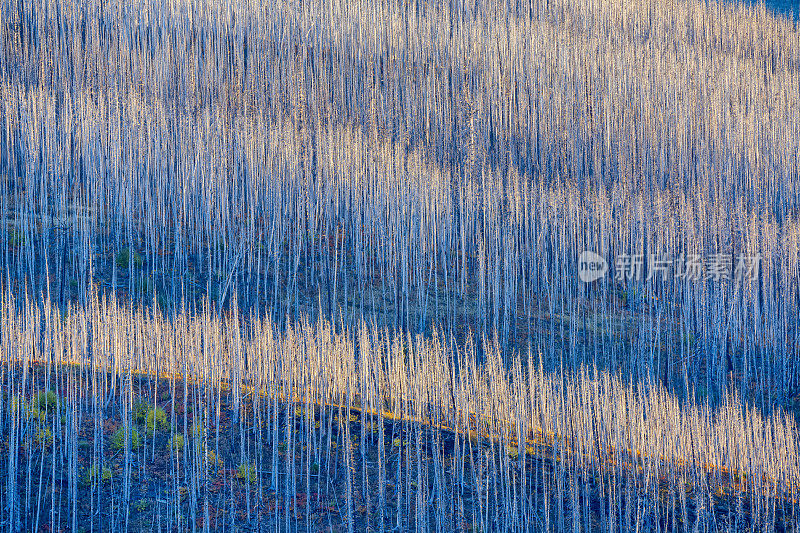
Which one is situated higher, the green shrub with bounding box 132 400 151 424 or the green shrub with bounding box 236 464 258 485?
the green shrub with bounding box 132 400 151 424

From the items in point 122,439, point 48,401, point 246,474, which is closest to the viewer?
point 246,474

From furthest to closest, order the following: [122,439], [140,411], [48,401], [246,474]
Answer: [140,411]
[48,401]
[122,439]
[246,474]

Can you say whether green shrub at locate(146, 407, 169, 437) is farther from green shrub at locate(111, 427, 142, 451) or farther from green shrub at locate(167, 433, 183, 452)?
green shrub at locate(167, 433, 183, 452)

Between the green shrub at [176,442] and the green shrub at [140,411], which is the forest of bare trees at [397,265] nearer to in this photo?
the green shrub at [176,442]

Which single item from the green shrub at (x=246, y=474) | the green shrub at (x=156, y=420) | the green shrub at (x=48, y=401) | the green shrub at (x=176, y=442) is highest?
the green shrub at (x=48, y=401)

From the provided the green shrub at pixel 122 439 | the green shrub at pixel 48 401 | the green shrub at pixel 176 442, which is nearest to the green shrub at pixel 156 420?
the green shrub at pixel 122 439

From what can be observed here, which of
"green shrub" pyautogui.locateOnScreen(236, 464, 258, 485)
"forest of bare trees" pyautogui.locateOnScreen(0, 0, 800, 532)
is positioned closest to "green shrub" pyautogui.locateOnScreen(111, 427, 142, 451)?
"forest of bare trees" pyautogui.locateOnScreen(0, 0, 800, 532)

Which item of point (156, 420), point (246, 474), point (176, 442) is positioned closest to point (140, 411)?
point (156, 420)

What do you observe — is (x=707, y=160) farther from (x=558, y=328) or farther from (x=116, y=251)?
(x=116, y=251)

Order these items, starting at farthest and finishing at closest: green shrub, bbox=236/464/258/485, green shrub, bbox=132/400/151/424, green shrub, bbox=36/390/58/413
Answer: green shrub, bbox=132/400/151/424 < green shrub, bbox=36/390/58/413 < green shrub, bbox=236/464/258/485

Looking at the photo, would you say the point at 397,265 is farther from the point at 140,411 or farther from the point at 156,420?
the point at 156,420

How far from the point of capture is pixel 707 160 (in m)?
34.3

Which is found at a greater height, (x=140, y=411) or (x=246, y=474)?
(x=140, y=411)

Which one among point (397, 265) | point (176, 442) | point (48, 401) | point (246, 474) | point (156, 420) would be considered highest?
point (397, 265)
